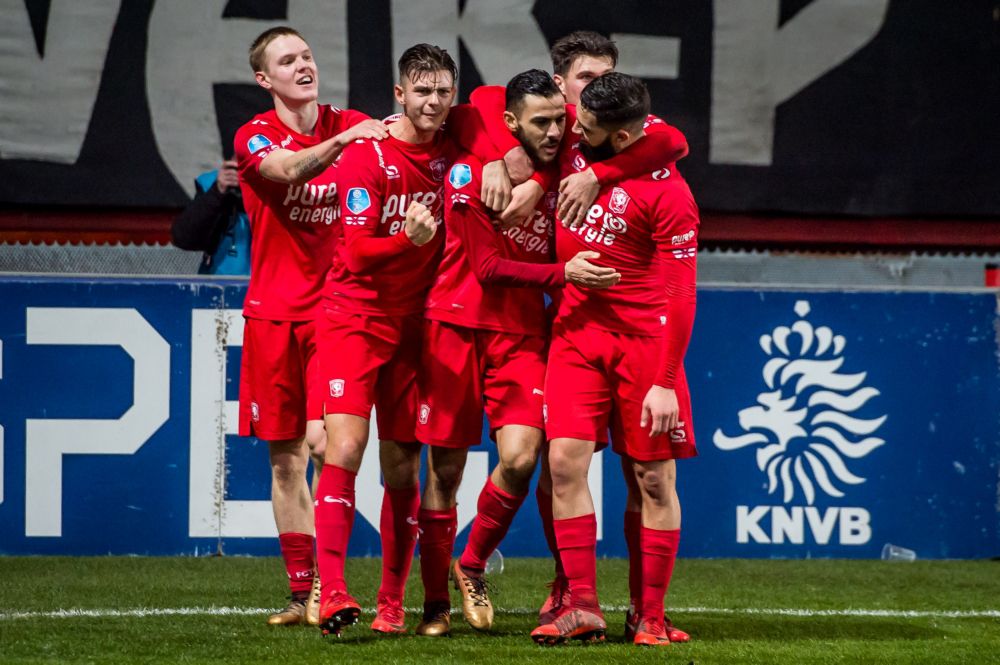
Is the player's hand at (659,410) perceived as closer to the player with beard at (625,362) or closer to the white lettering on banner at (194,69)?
the player with beard at (625,362)

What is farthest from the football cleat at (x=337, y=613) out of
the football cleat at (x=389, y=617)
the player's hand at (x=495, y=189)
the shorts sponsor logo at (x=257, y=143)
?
the shorts sponsor logo at (x=257, y=143)

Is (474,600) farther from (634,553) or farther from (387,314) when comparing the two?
(387,314)

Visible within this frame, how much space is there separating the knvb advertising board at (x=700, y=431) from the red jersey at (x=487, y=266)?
85.2 inches

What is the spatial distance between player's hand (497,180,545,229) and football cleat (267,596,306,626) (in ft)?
5.09

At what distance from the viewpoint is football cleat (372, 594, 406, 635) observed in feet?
15.9

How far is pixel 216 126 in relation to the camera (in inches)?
353

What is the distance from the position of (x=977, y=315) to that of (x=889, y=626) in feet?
8.27

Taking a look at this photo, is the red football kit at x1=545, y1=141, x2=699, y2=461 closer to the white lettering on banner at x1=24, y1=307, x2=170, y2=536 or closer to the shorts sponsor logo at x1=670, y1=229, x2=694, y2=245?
the shorts sponsor logo at x1=670, y1=229, x2=694, y2=245

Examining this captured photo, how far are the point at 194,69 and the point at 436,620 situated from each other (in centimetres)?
513

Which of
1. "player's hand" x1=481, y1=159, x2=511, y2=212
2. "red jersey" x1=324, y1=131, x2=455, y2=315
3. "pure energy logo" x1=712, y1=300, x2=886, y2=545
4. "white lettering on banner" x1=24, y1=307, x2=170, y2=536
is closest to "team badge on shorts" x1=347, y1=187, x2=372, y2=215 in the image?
"red jersey" x1=324, y1=131, x2=455, y2=315

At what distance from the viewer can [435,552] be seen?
→ 4.95m

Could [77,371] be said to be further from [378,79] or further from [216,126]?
[378,79]

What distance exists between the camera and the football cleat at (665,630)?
4.79m

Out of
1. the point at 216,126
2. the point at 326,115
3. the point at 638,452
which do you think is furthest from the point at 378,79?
the point at 638,452
